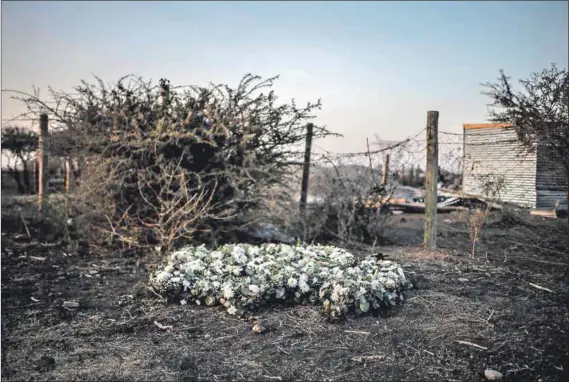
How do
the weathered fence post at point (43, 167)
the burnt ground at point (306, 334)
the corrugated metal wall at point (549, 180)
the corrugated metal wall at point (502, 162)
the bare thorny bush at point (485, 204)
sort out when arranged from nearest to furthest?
the burnt ground at point (306, 334) → the corrugated metal wall at point (549, 180) → the corrugated metal wall at point (502, 162) → the bare thorny bush at point (485, 204) → the weathered fence post at point (43, 167)

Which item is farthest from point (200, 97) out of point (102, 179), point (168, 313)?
point (168, 313)

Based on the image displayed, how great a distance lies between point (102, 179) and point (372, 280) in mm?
4900

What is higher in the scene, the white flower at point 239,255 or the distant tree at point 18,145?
the distant tree at point 18,145

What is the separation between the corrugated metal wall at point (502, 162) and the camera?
20.2 feet

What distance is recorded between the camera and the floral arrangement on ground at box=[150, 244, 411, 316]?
4258mm

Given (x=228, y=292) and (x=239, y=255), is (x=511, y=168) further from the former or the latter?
(x=228, y=292)

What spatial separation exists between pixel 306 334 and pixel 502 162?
4.07 metres

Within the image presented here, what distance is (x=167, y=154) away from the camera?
7516 millimetres

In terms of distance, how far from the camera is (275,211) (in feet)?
26.5

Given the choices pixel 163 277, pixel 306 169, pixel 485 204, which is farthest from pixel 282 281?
pixel 306 169

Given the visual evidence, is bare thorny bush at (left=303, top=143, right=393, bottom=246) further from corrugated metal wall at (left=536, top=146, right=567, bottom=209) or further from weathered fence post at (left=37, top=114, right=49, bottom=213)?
weathered fence post at (left=37, top=114, right=49, bottom=213)

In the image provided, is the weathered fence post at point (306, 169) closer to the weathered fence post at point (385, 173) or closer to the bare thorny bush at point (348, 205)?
the bare thorny bush at point (348, 205)

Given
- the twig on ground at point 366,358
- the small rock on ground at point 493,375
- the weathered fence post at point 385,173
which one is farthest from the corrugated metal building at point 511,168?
the twig on ground at point 366,358

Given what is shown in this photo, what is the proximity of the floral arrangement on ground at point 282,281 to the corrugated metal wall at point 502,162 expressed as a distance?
8.02 ft
